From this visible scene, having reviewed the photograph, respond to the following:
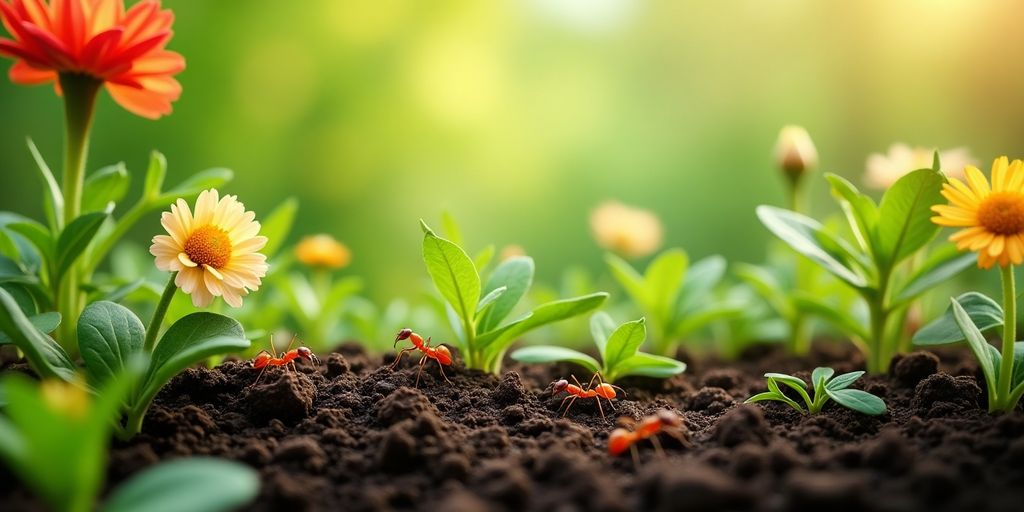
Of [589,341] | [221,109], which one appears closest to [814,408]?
[589,341]

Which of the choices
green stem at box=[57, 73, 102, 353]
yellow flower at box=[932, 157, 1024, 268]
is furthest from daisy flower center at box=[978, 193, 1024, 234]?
green stem at box=[57, 73, 102, 353]

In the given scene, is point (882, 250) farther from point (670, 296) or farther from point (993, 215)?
point (670, 296)

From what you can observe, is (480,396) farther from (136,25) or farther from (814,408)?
(136,25)

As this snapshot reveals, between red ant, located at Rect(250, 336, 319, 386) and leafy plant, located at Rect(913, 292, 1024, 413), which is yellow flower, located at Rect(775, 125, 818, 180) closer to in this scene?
leafy plant, located at Rect(913, 292, 1024, 413)

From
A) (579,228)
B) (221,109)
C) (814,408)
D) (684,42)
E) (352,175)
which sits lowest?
(814,408)

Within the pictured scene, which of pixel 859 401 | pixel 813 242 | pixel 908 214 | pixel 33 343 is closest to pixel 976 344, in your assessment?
pixel 859 401

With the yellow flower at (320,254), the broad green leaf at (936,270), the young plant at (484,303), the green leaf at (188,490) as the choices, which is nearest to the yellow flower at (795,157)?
the broad green leaf at (936,270)
